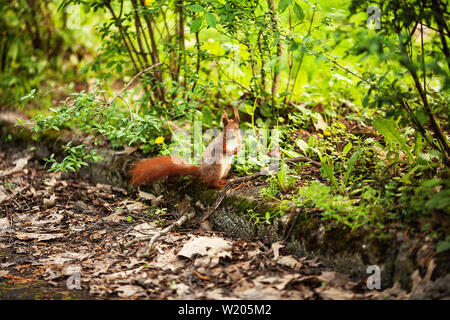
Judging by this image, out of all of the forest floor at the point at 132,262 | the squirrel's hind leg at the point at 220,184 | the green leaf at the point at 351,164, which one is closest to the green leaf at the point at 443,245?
the forest floor at the point at 132,262

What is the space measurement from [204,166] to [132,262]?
91cm

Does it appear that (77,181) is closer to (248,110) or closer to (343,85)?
(248,110)

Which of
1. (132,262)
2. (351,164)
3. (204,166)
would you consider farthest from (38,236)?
(351,164)

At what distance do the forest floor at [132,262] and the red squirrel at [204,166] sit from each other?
0.98 ft

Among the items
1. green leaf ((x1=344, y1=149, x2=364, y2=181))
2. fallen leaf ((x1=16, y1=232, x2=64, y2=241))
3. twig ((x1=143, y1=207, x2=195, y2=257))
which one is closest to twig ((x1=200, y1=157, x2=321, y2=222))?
twig ((x1=143, y1=207, x2=195, y2=257))

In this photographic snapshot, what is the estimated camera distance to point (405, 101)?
78.8 inches

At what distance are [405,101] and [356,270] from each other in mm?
944

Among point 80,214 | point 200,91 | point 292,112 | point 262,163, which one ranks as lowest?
point 80,214

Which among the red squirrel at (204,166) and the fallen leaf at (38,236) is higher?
the red squirrel at (204,166)

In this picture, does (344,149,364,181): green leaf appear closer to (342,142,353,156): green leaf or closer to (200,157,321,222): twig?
(342,142,353,156): green leaf

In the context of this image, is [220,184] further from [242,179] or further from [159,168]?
[159,168]

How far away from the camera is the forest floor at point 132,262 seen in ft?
5.90

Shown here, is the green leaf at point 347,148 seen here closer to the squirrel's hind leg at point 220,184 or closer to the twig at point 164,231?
the squirrel's hind leg at point 220,184
